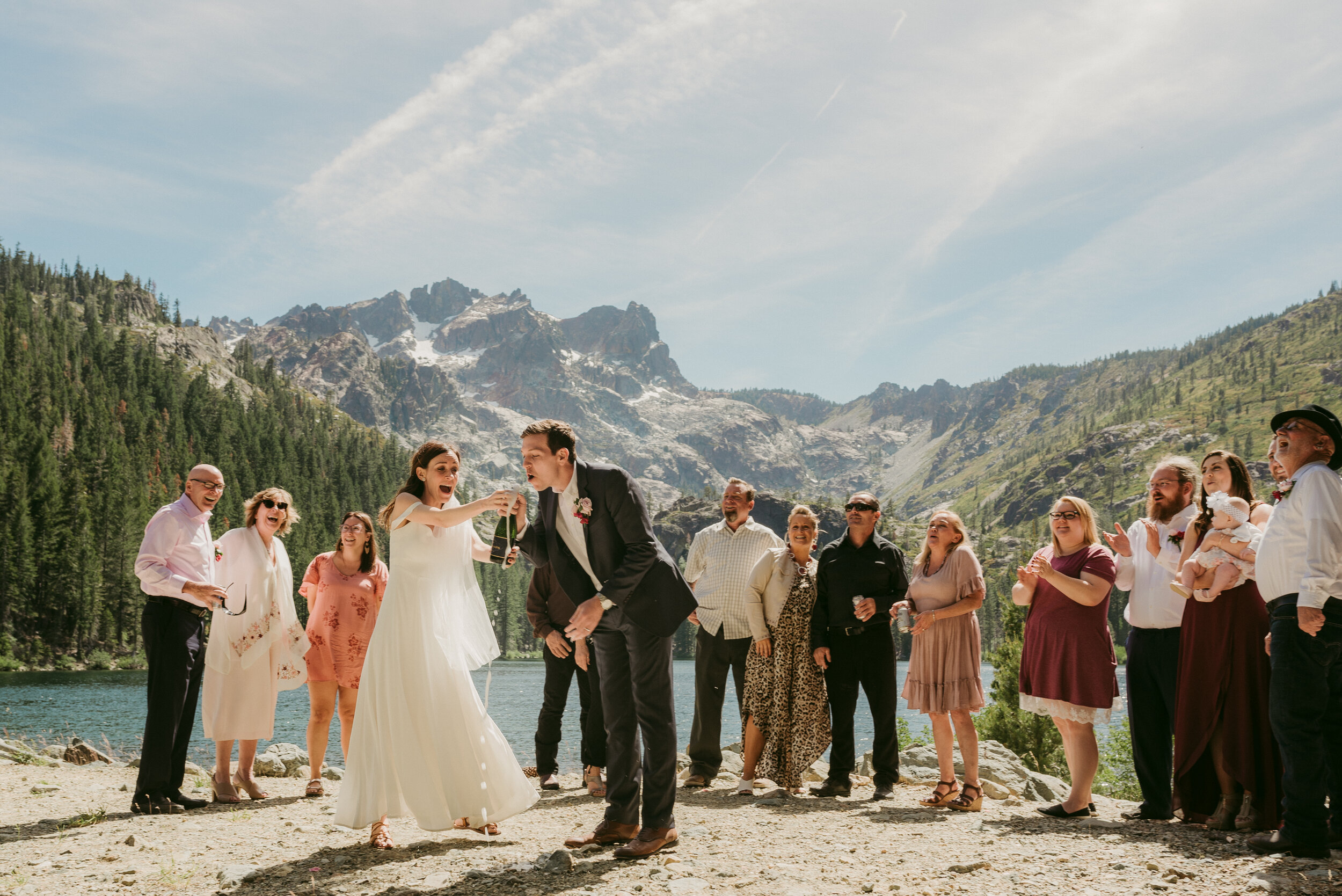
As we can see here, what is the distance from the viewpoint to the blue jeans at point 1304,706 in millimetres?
4621

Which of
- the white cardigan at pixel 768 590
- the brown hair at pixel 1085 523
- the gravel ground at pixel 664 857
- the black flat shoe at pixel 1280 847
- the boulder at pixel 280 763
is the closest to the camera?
the gravel ground at pixel 664 857

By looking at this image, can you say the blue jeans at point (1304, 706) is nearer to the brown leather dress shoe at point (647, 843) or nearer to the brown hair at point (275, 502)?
the brown leather dress shoe at point (647, 843)

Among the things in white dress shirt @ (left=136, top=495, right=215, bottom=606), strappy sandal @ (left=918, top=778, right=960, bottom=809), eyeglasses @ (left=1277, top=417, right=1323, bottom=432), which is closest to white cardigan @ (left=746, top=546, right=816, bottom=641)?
strappy sandal @ (left=918, top=778, right=960, bottom=809)

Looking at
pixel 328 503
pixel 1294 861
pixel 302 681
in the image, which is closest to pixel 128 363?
pixel 328 503

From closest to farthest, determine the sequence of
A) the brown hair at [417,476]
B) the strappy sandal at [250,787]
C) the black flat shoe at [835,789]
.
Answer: the brown hair at [417,476] < the strappy sandal at [250,787] < the black flat shoe at [835,789]


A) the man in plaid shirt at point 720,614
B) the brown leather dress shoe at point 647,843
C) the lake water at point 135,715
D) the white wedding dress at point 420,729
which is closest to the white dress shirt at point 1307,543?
the brown leather dress shoe at point 647,843

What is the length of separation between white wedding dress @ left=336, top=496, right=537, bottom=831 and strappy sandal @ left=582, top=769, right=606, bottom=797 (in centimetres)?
243

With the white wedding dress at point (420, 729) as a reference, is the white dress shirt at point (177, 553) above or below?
above

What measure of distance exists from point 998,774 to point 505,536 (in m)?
8.30

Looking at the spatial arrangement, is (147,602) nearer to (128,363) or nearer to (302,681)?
(302,681)

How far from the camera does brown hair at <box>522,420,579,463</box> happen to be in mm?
4832

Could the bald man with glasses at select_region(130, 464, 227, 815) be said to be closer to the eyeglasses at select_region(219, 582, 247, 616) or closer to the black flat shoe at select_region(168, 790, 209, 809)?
the black flat shoe at select_region(168, 790, 209, 809)

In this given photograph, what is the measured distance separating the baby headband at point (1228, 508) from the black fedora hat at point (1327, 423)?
0.66 m

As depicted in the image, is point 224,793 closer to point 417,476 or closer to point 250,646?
point 250,646
